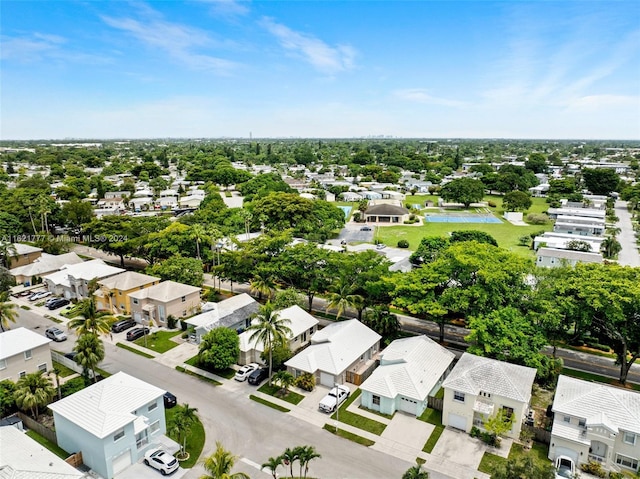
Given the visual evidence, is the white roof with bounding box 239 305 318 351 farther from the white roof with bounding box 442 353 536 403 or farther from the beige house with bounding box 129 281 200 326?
the white roof with bounding box 442 353 536 403

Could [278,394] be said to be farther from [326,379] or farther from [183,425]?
[183,425]

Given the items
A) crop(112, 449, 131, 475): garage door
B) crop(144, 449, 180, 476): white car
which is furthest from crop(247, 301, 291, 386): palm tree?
crop(112, 449, 131, 475): garage door

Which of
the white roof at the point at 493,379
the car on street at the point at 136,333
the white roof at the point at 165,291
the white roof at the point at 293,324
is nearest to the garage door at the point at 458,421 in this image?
the white roof at the point at 493,379

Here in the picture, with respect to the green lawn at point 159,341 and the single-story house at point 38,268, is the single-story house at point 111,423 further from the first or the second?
the single-story house at point 38,268

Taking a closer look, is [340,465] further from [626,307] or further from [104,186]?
[104,186]

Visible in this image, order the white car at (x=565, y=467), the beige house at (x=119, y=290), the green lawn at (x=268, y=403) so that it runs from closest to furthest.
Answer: the white car at (x=565, y=467), the green lawn at (x=268, y=403), the beige house at (x=119, y=290)

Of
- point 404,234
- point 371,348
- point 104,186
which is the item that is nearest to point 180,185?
point 104,186
